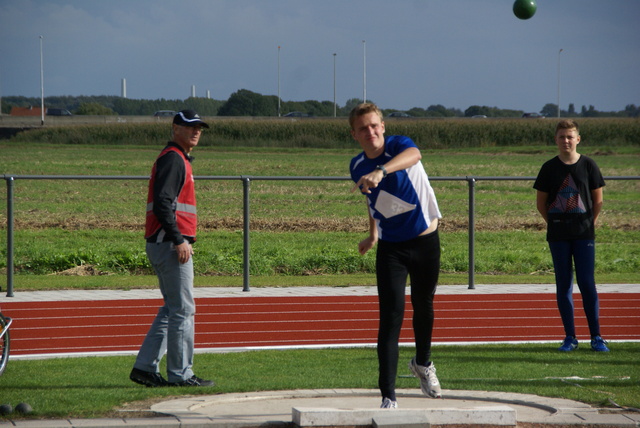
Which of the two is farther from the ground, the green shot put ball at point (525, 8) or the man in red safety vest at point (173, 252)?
the green shot put ball at point (525, 8)

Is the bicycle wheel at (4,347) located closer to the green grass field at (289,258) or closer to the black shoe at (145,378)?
the green grass field at (289,258)

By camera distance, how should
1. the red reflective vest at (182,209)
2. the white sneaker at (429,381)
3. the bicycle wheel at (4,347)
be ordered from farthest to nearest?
the bicycle wheel at (4,347) → the red reflective vest at (182,209) → the white sneaker at (429,381)

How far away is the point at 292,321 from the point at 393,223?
4.68 m

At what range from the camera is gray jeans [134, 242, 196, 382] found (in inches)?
263

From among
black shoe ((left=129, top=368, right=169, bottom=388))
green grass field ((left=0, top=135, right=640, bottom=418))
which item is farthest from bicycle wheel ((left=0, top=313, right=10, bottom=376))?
black shoe ((left=129, top=368, right=169, bottom=388))

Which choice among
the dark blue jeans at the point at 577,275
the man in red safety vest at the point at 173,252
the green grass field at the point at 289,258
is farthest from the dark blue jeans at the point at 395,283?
the dark blue jeans at the point at 577,275

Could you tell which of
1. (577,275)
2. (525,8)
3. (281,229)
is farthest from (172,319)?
(281,229)

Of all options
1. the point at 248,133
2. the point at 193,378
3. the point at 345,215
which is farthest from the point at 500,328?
the point at 248,133

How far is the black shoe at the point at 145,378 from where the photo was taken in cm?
682

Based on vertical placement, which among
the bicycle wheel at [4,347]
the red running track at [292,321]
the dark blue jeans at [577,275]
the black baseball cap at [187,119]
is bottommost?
the red running track at [292,321]

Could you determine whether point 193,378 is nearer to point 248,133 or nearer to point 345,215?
point 345,215

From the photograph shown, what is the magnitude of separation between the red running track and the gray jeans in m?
1.76

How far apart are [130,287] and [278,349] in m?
4.66

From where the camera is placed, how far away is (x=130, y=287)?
12.8 metres
